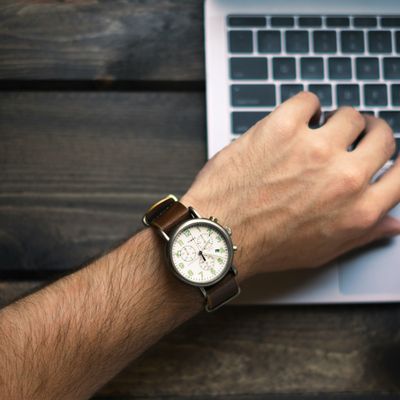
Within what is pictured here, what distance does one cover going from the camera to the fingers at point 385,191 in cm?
73

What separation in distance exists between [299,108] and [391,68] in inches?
5.9

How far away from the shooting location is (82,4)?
0.83m

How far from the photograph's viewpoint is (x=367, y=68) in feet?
2.52

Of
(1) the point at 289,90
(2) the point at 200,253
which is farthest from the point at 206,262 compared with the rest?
(1) the point at 289,90

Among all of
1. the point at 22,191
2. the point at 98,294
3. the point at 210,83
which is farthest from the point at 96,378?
the point at 210,83

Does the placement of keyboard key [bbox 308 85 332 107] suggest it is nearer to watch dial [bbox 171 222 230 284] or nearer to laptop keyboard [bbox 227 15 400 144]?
laptop keyboard [bbox 227 15 400 144]

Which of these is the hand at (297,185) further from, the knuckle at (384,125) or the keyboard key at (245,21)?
the keyboard key at (245,21)

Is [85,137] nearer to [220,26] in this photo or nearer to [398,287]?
[220,26]

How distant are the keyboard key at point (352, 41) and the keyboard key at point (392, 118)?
0.29ft

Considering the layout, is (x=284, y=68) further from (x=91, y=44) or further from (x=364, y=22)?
(x=91, y=44)

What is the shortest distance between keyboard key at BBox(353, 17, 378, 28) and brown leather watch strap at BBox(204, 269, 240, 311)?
1.19 ft

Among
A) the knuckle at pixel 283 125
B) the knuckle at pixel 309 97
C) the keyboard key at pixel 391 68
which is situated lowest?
the knuckle at pixel 283 125

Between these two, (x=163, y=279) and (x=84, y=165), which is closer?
(x=163, y=279)

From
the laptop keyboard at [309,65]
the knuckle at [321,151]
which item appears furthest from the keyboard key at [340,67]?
the knuckle at [321,151]
